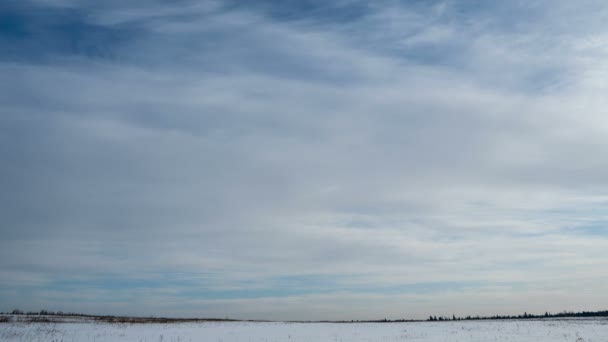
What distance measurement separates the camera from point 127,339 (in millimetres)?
33688

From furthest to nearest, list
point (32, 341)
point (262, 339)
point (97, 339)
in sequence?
point (262, 339), point (97, 339), point (32, 341)

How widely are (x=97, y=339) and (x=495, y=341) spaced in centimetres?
2769

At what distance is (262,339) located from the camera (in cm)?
3531

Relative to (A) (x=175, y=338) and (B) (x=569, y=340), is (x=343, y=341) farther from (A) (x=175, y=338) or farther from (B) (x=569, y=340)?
(B) (x=569, y=340)

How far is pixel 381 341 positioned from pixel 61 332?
81.1ft

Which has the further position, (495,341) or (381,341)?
(381,341)

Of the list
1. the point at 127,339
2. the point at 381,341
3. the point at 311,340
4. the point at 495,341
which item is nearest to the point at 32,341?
the point at 127,339

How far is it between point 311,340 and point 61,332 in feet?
64.1

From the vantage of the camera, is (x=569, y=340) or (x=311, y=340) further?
(x=311, y=340)

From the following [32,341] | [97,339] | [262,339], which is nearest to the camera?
[32,341]

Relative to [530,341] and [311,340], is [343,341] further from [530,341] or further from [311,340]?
[530,341]

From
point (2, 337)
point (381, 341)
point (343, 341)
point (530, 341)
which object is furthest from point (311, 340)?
point (2, 337)

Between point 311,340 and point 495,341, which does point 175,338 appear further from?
point 495,341

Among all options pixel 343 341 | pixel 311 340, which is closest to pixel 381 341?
pixel 343 341
